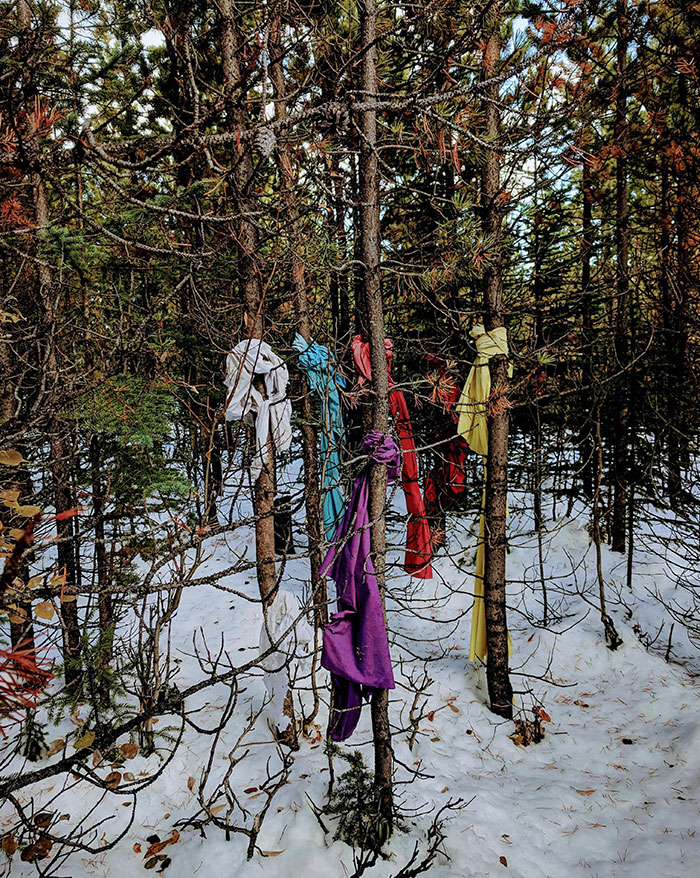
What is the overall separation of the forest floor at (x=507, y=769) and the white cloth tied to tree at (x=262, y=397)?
4.41ft

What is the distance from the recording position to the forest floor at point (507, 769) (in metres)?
3.83

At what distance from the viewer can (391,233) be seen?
8.76 m

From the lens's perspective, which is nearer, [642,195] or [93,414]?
[93,414]

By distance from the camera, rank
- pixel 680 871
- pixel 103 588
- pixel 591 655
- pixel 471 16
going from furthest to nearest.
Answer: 1. pixel 591 655
2. pixel 471 16
3. pixel 680 871
4. pixel 103 588

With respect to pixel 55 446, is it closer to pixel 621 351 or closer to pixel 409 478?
pixel 409 478

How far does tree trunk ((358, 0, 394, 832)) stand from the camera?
3871mm

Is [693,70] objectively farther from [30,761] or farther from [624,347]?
[30,761]

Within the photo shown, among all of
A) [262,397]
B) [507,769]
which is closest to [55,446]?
[262,397]

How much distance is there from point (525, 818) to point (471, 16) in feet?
24.0

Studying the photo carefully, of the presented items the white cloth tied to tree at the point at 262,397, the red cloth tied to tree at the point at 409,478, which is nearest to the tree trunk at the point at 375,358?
the white cloth tied to tree at the point at 262,397

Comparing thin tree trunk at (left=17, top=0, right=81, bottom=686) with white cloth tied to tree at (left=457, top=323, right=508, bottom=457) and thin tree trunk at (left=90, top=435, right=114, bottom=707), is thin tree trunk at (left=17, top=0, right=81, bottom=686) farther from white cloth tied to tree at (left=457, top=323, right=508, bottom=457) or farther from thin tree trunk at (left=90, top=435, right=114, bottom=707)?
white cloth tied to tree at (left=457, top=323, right=508, bottom=457)

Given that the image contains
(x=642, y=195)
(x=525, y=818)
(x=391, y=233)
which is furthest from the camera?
(x=642, y=195)

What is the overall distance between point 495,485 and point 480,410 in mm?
919

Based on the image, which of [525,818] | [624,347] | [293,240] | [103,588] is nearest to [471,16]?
[293,240]
